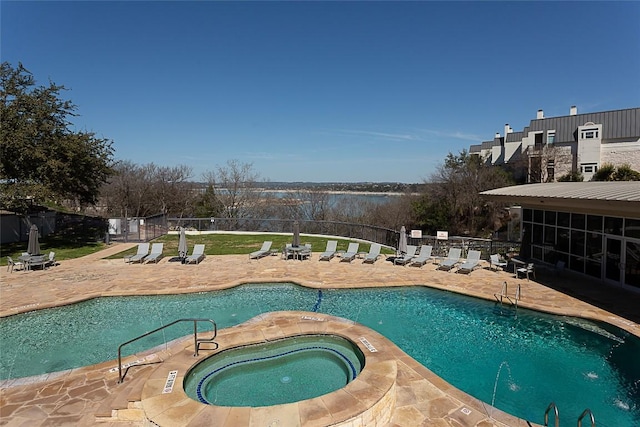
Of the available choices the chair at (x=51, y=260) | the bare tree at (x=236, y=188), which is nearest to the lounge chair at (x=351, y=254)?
the chair at (x=51, y=260)

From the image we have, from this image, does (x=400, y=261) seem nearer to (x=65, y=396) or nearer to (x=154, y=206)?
(x=65, y=396)

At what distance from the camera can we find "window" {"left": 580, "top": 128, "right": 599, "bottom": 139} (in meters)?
34.5

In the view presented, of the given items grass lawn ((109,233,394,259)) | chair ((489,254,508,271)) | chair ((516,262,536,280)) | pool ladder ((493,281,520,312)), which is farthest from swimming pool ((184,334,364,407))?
grass lawn ((109,233,394,259))

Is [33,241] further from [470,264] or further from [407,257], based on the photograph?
[470,264]

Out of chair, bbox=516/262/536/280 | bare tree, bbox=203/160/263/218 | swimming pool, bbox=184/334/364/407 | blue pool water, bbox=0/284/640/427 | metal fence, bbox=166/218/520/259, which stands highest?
bare tree, bbox=203/160/263/218

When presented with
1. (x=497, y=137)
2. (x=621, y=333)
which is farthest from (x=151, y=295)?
(x=497, y=137)

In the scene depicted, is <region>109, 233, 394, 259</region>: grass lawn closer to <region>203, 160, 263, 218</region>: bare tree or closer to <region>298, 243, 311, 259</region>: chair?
<region>298, 243, 311, 259</region>: chair

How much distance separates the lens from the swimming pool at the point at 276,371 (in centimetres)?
617

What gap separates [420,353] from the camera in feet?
26.8

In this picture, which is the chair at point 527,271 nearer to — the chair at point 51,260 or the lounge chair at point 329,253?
the lounge chair at point 329,253

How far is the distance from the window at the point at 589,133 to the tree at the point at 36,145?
41.3 m

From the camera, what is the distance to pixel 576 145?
118 feet

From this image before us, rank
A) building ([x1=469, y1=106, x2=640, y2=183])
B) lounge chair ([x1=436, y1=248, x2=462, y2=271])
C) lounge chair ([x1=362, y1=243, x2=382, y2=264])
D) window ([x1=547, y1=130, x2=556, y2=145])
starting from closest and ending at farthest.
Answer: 1. lounge chair ([x1=436, y1=248, x2=462, y2=271])
2. lounge chair ([x1=362, y1=243, x2=382, y2=264])
3. building ([x1=469, y1=106, x2=640, y2=183])
4. window ([x1=547, y1=130, x2=556, y2=145])

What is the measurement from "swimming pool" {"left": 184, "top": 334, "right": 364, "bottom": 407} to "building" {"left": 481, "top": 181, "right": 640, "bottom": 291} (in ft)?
27.6
